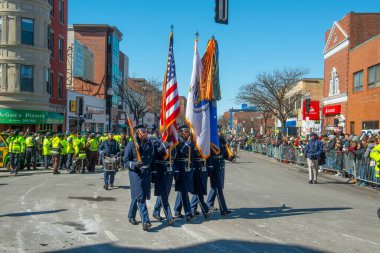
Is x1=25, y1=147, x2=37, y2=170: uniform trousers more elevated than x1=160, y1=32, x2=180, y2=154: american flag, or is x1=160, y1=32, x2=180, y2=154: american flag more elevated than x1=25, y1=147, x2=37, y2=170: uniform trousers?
x1=160, y1=32, x2=180, y2=154: american flag

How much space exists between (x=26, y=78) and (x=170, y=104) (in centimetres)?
2579

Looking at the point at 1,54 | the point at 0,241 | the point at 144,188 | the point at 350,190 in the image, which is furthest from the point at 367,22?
the point at 0,241

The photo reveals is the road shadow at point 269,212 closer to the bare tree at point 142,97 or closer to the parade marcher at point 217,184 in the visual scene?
the parade marcher at point 217,184

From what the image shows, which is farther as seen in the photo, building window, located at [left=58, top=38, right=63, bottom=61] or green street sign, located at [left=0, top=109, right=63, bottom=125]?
building window, located at [left=58, top=38, right=63, bottom=61]

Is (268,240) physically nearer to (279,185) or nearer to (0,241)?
(0,241)

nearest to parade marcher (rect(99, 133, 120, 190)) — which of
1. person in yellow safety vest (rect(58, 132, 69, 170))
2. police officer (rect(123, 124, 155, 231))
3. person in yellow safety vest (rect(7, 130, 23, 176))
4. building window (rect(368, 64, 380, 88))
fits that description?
police officer (rect(123, 124, 155, 231))

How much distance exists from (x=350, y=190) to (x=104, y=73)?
160 feet

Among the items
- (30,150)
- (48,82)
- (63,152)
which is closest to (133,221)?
(63,152)

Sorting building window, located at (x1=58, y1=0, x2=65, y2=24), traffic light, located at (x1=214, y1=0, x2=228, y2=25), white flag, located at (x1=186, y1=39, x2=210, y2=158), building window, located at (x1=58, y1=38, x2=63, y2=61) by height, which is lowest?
white flag, located at (x1=186, y1=39, x2=210, y2=158)

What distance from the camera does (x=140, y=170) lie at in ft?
31.2

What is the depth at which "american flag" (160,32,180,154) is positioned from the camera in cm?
1048

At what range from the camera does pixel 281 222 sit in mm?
10039

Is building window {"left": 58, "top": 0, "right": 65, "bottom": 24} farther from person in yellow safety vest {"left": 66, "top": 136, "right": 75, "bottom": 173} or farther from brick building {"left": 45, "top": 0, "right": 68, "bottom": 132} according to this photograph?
person in yellow safety vest {"left": 66, "top": 136, "right": 75, "bottom": 173}

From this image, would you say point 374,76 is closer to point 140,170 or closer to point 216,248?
point 140,170
